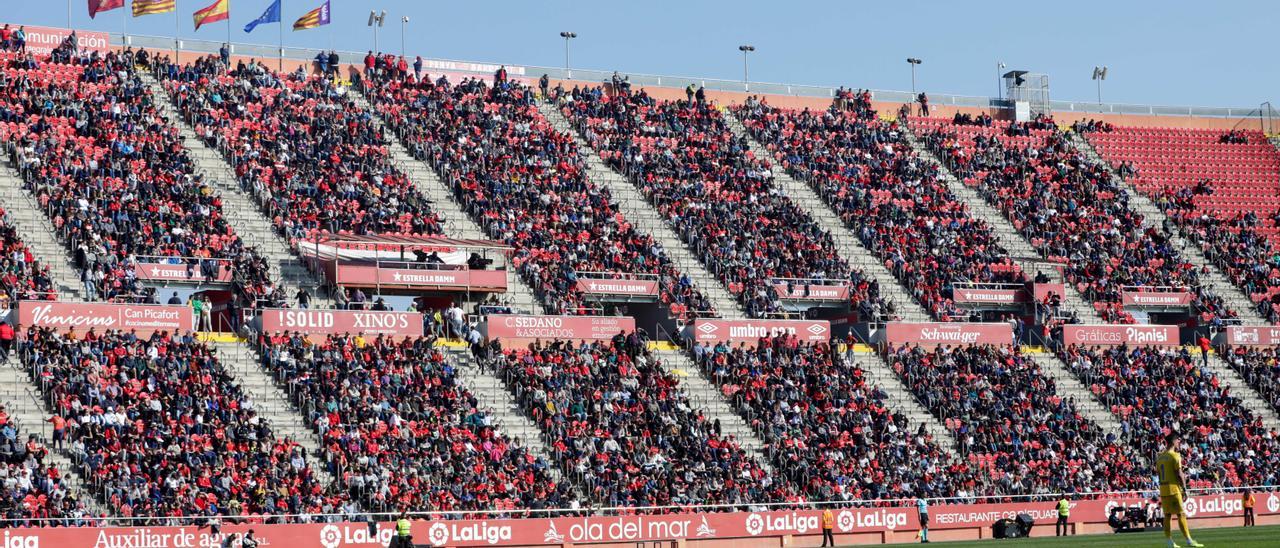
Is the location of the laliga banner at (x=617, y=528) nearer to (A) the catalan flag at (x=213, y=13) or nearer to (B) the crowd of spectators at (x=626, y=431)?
(B) the crowd of spectators at (x=626, y=431)

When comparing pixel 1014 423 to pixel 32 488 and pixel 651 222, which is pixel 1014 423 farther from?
pixel 32 488

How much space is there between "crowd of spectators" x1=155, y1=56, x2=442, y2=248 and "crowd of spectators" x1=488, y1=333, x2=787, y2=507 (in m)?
7.69

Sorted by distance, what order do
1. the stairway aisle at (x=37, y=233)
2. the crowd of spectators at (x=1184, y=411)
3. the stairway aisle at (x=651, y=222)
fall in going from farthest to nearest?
the stairway aisle at (x=651, y=222) → the crowd of spectators at (x=1184, y=411) → the stairway aisle at (x=37, y=233)

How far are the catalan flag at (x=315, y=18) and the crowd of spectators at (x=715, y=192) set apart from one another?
9578mm

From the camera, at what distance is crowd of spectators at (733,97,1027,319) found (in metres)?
62.8

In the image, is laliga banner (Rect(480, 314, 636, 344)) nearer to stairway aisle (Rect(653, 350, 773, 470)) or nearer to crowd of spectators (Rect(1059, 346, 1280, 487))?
stairway aisle (Rect(653, 350, 773, 470))

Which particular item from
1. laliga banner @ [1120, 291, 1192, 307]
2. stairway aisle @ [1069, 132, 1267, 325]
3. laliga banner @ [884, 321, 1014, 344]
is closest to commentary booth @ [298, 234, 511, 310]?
laliga banner @ [884, 321, 1014, 344]

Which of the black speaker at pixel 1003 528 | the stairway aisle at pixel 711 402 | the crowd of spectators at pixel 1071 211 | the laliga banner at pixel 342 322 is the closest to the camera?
the black speaker at pixel 1003 528

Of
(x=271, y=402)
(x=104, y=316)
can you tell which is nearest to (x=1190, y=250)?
(x=271, y=402)

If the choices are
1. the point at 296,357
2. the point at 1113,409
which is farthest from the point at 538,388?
the point at 1113,409

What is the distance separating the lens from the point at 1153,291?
65.3 meters

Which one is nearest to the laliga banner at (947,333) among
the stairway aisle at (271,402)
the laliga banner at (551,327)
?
the laliga banner at (551,327)

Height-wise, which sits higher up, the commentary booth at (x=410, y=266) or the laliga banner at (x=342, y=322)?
the commentary booth at (x=410, y=266)

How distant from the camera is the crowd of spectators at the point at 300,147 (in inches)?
2167
